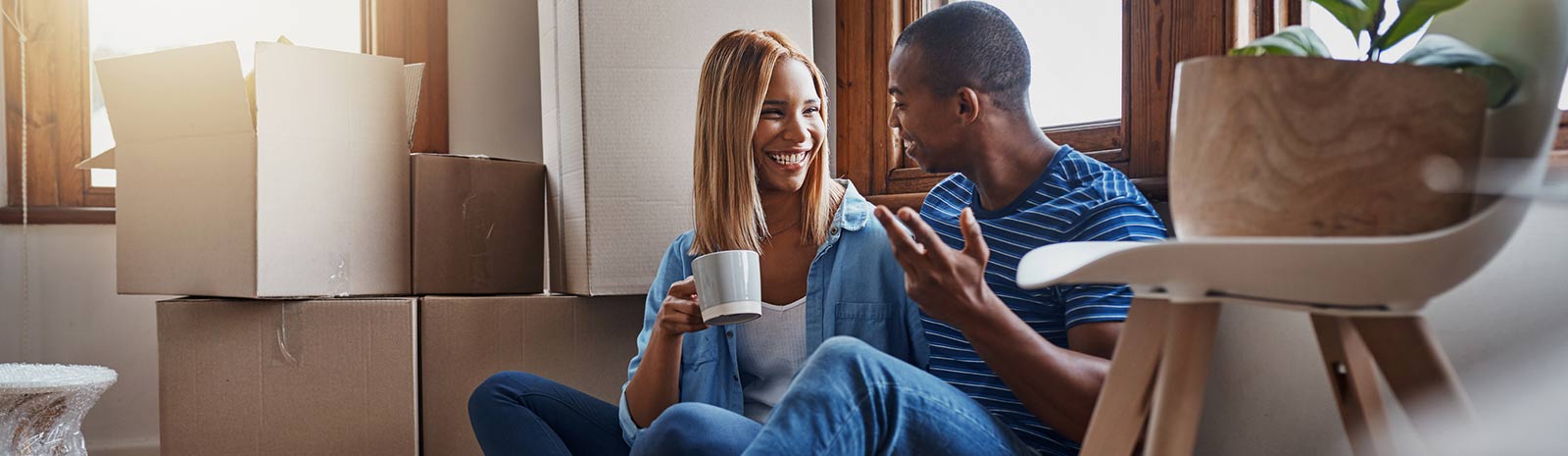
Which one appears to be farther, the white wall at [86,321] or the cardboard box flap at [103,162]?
the white wall at [86,321]

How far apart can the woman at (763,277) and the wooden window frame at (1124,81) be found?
0.82ft

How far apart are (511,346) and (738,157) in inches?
19.7

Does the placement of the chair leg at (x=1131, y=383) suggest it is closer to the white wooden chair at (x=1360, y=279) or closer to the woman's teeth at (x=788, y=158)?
the white wooden chair at (x=1360, y=279)

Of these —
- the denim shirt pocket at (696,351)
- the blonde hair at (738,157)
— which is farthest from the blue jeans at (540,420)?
the blonde hair at (738,157)

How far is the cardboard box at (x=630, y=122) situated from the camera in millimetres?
1462

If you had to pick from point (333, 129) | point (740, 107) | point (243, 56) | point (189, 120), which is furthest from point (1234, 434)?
point (243, 56)

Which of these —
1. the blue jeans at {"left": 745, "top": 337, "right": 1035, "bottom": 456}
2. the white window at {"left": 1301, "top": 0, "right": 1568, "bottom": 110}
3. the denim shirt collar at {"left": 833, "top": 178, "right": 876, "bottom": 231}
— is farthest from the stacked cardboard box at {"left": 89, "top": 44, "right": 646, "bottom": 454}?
the white window at {"left": 1301, "top": 0, "right": 1568, "bottom": 110}

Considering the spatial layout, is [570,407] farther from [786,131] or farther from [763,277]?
[786,131]

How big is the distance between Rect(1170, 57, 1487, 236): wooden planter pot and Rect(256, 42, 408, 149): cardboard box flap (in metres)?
1.27

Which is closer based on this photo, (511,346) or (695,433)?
(695,433)

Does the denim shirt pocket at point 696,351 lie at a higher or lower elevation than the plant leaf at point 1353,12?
lower

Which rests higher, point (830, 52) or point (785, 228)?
point (830, 52)

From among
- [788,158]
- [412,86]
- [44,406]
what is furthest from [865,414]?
[44,406]

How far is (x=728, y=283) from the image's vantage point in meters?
0.98
